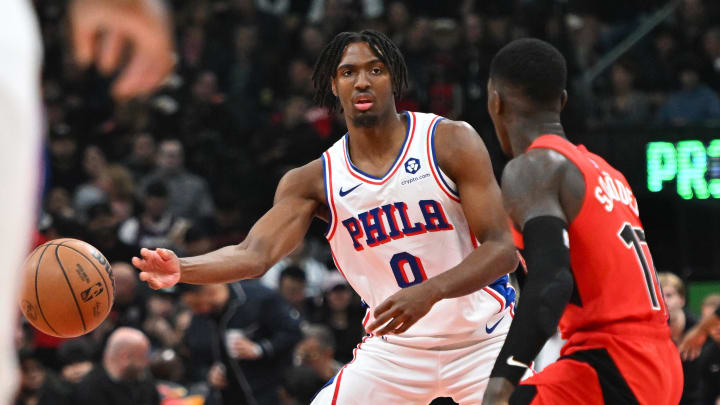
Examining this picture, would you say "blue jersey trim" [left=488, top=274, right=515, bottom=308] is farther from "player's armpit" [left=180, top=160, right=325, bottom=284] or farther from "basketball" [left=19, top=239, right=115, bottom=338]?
"basketball" [left=19, top=239, right=115, bottom=338]

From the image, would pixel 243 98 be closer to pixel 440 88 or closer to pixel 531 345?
pixel 440 88

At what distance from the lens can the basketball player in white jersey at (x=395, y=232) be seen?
15.7 ft

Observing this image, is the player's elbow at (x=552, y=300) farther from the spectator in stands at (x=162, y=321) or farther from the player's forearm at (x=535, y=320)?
the spectator in stands at (x=162, y=321)

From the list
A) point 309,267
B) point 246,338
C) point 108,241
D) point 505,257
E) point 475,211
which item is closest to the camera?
point 505,257

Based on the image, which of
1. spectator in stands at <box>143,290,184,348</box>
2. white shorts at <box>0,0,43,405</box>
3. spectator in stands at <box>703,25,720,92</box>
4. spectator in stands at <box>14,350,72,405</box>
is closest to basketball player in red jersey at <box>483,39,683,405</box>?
white shorts at <box>0,0,43,405</box>

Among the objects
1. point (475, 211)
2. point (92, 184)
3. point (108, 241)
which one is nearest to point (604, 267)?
point (475, 211)

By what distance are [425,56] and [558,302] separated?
9150 millimetres

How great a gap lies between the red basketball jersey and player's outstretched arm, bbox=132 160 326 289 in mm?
→ 1550

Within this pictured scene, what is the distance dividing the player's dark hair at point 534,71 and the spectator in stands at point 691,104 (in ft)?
24.4

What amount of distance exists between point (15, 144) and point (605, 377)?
2.62 m

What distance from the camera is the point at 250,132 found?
1265 cm

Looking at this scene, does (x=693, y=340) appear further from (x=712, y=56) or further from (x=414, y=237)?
(x=712, y=56)

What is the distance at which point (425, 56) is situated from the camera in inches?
489

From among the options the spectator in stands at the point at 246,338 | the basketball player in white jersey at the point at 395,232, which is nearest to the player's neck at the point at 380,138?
the basketball player in white jersey at the point at 395,232
